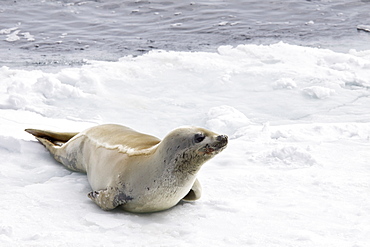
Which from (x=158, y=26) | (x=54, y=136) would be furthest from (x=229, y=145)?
(x=158, y=26)

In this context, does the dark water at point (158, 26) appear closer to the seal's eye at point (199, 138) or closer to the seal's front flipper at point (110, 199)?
the seal's front flipper at point (110, 199)

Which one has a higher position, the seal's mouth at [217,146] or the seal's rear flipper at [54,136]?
the seal's mouth at [217,146]

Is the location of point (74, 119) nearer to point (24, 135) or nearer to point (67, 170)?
point (24, 135)

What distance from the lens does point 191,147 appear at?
3.17 meters

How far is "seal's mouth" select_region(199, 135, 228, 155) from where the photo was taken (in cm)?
308

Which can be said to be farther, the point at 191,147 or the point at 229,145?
the point at 229,145

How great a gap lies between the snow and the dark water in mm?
1187

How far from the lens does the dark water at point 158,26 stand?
30.3ft

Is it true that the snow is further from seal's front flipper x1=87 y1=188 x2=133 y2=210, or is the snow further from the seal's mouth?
the seal's mouth

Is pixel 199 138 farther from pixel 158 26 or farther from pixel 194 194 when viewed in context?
pixel 158 26

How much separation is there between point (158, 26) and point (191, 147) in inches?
323

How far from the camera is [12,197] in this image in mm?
3299

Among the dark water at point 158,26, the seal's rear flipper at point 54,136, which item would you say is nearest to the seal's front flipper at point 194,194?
the seal's rear flipper at point 54,136

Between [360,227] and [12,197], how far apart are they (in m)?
1.92
